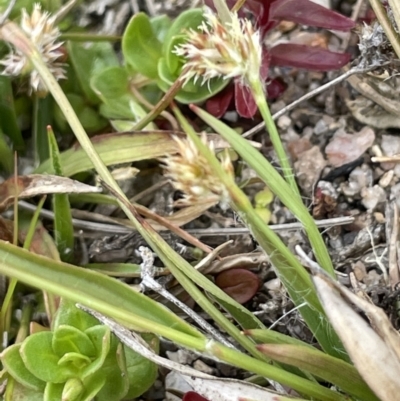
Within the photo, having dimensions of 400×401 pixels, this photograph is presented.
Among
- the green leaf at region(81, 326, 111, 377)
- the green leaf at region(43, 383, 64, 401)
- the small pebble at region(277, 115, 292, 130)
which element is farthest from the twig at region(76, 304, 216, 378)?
the small pebble at region(277, 115, 292, 130)

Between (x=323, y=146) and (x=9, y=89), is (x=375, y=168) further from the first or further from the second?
(x=9, y=89)

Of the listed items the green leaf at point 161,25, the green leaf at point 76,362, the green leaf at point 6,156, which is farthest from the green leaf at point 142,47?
the green leaf at point 76,362

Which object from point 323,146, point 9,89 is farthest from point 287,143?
point 9,89

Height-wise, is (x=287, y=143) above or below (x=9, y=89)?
below

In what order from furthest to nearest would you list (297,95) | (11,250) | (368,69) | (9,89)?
(297,95) → (9,89) → (368,69) → (11,250)

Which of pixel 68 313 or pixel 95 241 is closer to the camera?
pixel 68 313

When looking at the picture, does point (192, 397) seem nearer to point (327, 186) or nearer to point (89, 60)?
point (327, 186)
